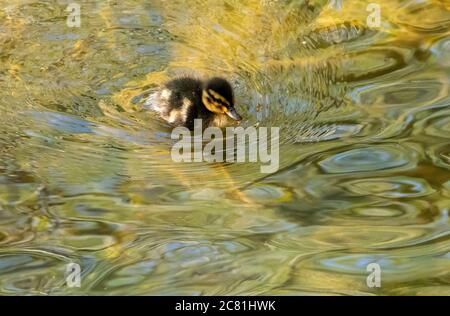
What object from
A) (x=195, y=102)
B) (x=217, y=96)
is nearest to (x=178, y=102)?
(x=195, y=102)

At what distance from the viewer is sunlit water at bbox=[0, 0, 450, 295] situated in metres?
2.70

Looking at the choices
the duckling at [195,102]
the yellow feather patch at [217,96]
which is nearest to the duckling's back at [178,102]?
the duckling at [195,102]

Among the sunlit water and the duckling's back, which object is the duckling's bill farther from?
the duckling's back

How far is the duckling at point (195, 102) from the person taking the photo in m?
4.04

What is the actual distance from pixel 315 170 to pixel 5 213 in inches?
45.9

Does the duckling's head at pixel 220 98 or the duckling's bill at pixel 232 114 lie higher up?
the duckling's head at pixel 220 98

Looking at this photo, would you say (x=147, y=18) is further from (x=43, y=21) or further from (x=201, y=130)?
(x=201, y=130)

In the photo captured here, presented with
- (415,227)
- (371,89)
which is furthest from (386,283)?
(371,89)

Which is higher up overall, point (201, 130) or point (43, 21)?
point (43, 21)

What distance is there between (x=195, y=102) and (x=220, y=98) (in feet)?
0.71

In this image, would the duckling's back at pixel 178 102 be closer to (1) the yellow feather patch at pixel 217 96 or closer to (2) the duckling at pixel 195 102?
(2) the duckling at pixel 195 102

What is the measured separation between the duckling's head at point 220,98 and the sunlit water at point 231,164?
100 millimetres

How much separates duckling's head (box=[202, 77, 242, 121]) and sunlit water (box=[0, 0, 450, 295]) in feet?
0.33

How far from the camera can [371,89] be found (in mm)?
3998
